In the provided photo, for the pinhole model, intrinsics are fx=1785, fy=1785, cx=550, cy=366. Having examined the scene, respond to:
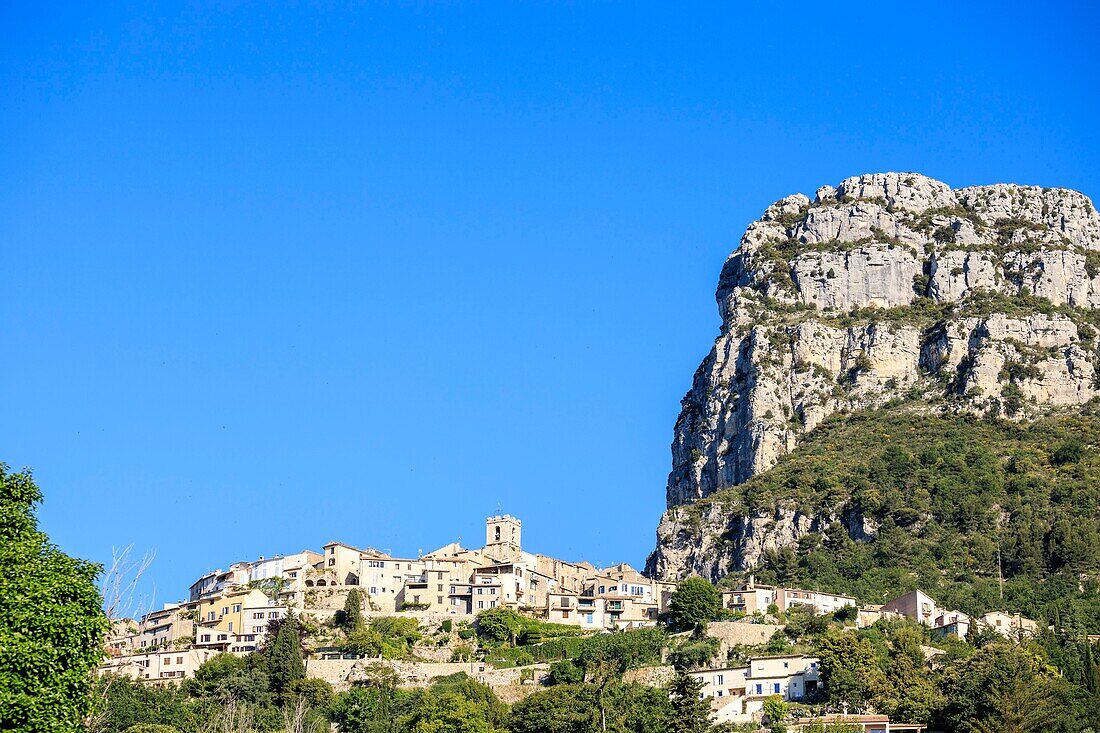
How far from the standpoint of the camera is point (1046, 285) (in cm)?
15175

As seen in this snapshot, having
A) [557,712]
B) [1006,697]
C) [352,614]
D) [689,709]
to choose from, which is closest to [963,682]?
[1006,697]

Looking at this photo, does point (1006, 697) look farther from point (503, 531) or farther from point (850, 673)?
point (503, 531)

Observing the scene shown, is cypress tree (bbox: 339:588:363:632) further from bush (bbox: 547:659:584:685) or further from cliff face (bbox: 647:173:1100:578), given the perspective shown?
cliff face (bbox: 647:173:1100:578)

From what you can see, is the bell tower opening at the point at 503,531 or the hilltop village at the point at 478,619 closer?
the hilltop village at the point at 478,619

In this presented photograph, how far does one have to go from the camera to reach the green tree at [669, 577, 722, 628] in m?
104

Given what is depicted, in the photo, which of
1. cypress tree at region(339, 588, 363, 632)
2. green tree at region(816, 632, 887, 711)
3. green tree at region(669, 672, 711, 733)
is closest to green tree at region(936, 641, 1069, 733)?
green tree at region(816, 632, 887, 711)

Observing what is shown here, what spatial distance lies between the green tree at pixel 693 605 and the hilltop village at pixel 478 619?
765mm

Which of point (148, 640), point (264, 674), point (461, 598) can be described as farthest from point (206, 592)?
point (264, 674)

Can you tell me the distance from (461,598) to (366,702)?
20.5m

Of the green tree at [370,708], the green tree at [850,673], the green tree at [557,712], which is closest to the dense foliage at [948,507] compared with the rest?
the green tree at [850,673]

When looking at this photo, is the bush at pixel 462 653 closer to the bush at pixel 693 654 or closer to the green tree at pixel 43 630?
the bush at pixel 693 654

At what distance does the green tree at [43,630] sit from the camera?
3962 cm

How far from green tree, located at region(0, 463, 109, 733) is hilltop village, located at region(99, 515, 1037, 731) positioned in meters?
50.4

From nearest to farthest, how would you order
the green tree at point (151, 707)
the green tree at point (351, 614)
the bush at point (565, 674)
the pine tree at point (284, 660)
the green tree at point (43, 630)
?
the green tree at point (43, 630)
the green tree at point (151, 707)
the pine tree at point (284, 660)
the bush at point (565, 674)
the green tree at point (351, 614)
